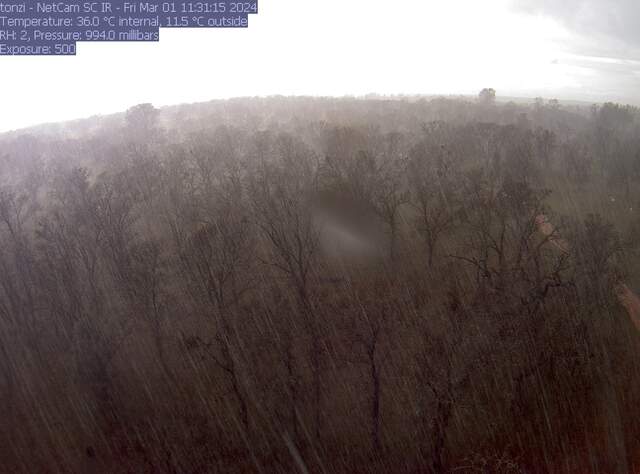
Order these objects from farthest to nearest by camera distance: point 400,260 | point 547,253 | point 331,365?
point 400,260 → point 547,253 → point 331,365

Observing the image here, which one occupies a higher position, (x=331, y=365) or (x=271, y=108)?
(x=271, y=108)

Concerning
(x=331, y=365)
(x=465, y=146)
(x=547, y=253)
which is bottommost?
(x=331, y=365)

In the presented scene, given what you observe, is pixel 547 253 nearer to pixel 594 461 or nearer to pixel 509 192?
pixel 509 192

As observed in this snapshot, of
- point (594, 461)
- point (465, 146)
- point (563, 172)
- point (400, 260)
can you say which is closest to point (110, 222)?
point (400, 260)

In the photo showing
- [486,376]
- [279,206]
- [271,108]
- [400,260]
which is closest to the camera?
[486,376]

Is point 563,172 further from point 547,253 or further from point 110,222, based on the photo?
point 110,222

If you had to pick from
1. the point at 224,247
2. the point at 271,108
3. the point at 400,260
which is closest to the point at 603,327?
the point at 400,260

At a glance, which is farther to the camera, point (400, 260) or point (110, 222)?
point (400, 260)
